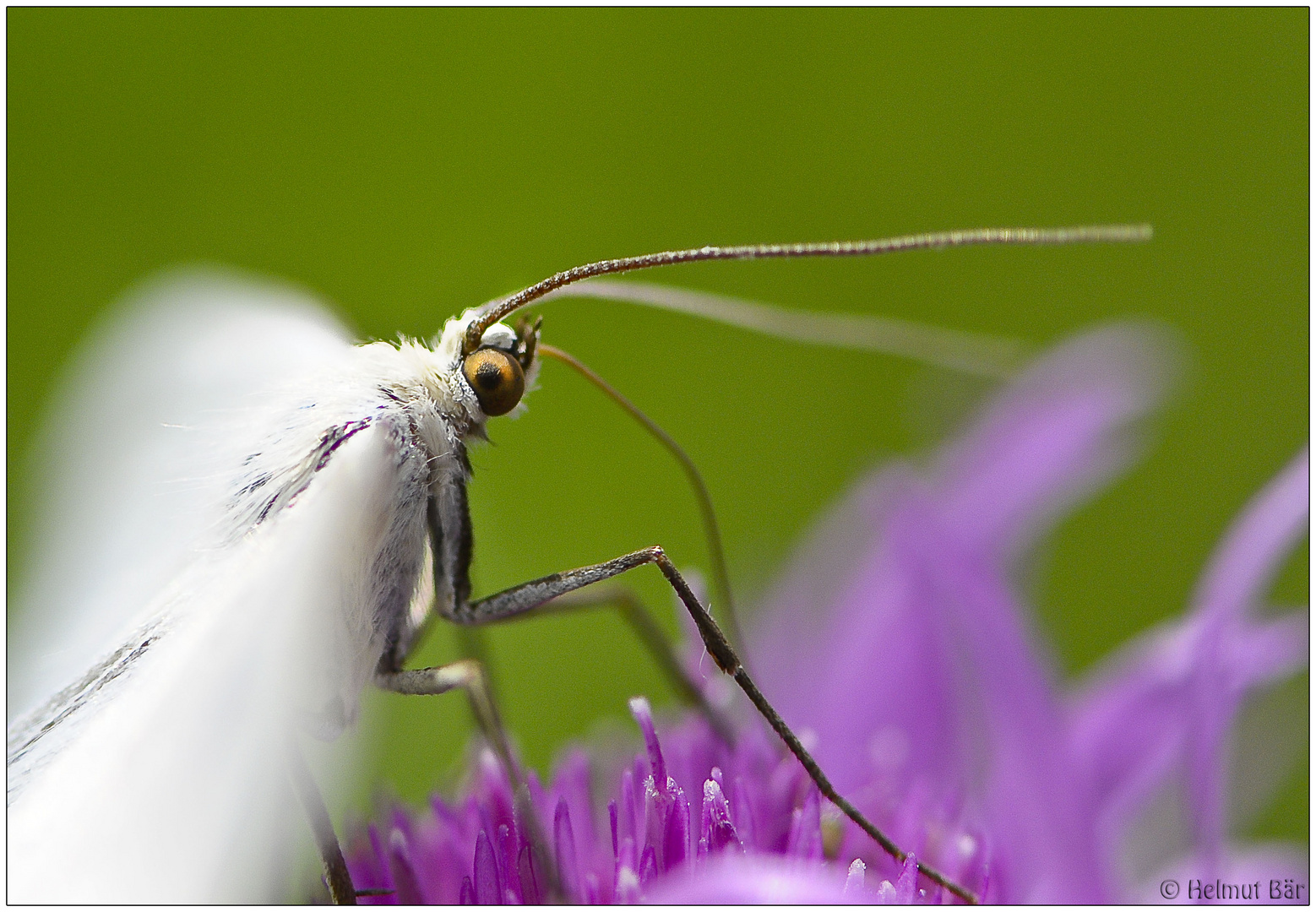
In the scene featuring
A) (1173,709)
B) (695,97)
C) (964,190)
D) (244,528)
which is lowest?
(1173,709)

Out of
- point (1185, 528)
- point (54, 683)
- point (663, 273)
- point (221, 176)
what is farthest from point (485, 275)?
point (1185, 528)

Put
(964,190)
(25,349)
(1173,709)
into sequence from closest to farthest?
(1173,709), (25,349), (964,190)

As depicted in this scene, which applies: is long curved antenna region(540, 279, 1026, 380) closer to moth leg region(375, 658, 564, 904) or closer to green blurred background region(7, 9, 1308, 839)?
green blurred background region(7, 9, 1308, 839)

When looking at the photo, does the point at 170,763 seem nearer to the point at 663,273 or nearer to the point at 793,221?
the point at 663,273

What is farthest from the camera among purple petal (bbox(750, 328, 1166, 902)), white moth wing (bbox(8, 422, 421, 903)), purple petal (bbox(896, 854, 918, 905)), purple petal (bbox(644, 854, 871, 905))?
purple petal (bbox(750, 328, 1166, 902))

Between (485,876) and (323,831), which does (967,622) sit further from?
(323,831)

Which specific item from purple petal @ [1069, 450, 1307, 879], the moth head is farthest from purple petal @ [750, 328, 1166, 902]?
the moth head

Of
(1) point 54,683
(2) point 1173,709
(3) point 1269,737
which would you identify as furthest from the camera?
(3) point 1269,737
